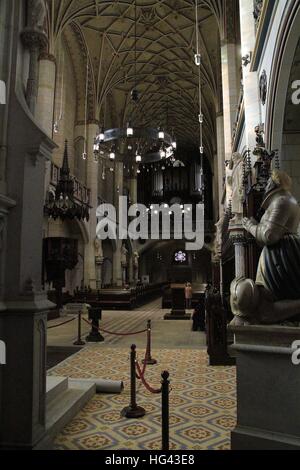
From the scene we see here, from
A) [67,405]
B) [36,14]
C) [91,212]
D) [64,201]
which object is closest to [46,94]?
[64,201]

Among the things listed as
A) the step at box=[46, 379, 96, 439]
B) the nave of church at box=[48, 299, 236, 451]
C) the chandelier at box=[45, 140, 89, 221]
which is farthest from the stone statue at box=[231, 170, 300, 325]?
the chandelier at box=[45, 140, 89, 221]

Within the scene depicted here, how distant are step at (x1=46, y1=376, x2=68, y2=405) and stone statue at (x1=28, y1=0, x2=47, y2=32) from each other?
3852mm

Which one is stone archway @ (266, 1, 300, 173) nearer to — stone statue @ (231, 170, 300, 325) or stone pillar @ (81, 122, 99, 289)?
stone statue @ (231, 170, 300, 325)

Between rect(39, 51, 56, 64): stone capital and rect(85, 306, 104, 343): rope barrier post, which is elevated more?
rect(39, 51, 56, 64): stone capital

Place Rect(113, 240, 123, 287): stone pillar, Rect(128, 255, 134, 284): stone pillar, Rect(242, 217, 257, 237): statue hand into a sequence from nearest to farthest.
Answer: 1. Rect(242, 217, 257, 237): statue hand
2. Rect(113, 240, 123, 287): stone pillar
3. Rect(128, 255, 134, 284): stone pillar

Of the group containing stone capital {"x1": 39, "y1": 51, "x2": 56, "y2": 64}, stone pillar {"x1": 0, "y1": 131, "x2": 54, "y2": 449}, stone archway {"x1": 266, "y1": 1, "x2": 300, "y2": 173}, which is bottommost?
stone pillar {"x1": 0, "y1": 131, "x2": 54, "y2": 449}

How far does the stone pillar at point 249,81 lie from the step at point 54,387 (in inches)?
227

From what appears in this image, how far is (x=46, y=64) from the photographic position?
13945mm

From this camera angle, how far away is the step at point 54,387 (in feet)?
12.8

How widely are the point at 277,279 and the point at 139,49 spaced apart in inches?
826

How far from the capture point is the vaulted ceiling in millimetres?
17266

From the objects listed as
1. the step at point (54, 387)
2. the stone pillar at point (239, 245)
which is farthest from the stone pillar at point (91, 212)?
the step at point (54, 387)
